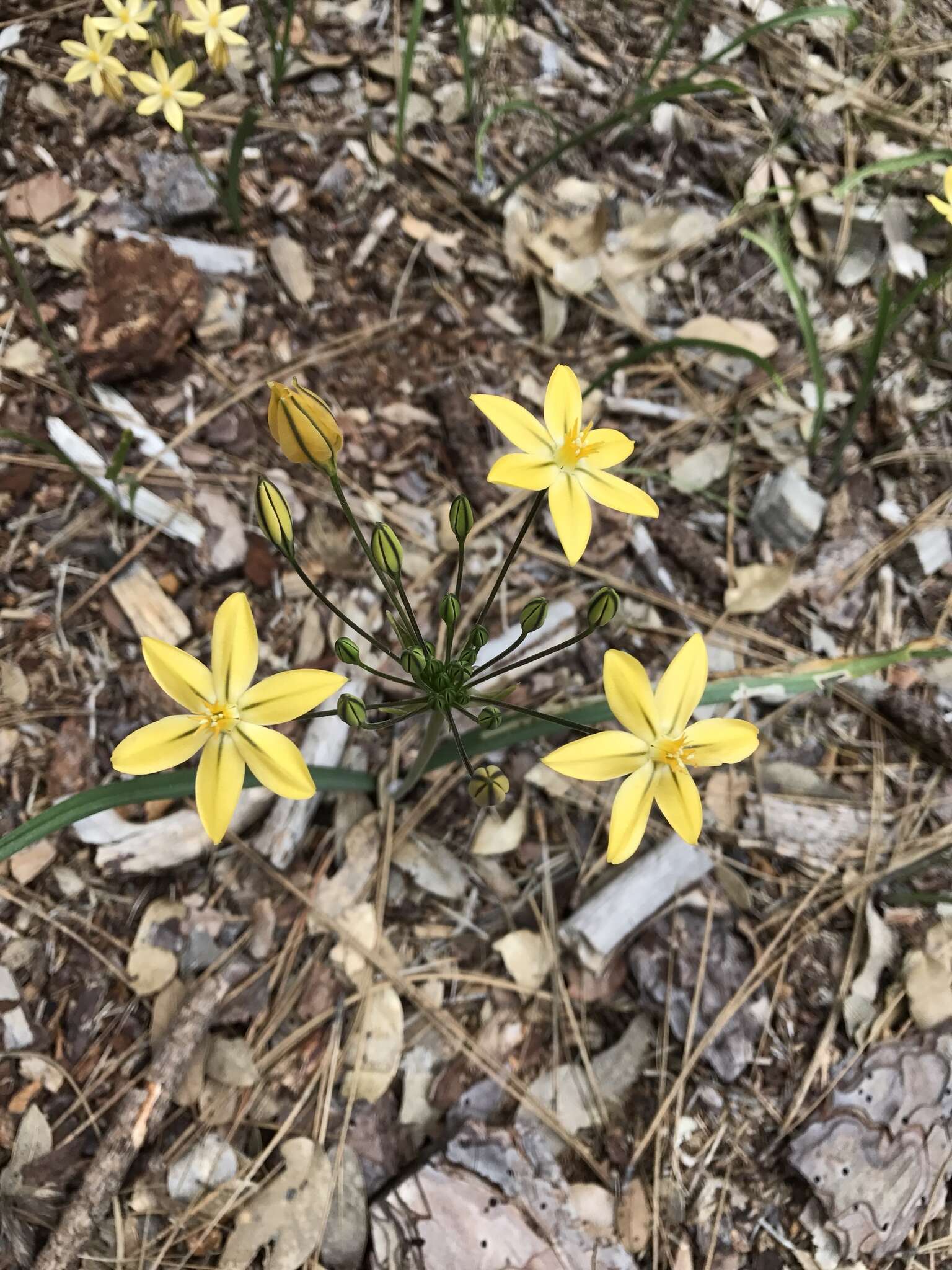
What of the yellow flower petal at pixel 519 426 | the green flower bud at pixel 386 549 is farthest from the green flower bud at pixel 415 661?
the yellow flower petal at pixel 519 426

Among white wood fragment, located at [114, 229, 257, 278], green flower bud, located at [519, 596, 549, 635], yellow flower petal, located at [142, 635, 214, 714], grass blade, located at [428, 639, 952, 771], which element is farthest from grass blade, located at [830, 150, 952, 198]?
yellow flower petal, located at [142, 635, 214, 714]

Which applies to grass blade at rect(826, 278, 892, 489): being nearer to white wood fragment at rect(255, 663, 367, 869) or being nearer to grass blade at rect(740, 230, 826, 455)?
grass blade at rect(740, 230, 826, 455)

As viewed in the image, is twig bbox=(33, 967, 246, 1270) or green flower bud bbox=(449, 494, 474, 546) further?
twig bbox=(33, 967, 246, 1270)

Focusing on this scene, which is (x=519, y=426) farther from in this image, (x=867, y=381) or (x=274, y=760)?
(x=867, y=381)

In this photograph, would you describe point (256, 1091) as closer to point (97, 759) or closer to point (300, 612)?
point (97, 759)

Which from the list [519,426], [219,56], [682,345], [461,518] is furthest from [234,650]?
[219,56]

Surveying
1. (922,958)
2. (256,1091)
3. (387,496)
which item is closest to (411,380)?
(387,496)

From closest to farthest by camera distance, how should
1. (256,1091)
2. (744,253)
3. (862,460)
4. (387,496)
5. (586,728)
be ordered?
(586,728) → (256,1091) → (387,496) → (862,460) → (744,253)
